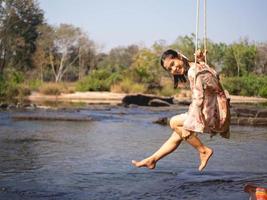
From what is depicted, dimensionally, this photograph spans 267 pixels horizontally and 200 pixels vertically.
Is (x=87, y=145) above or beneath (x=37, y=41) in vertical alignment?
beneath

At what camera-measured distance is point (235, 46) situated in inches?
2197

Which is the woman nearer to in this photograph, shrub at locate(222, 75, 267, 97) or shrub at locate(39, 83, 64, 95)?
shrub at locate(39, 83, 64, 95)

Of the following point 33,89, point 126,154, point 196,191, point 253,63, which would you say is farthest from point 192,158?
point 253,63

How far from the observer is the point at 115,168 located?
8.23 metres

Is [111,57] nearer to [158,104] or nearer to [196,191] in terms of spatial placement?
[158,104]

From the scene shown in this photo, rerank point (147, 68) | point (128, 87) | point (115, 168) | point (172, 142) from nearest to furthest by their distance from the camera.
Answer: point (172, 142)
point (115, 168)
point (128, 87)
point (147, 68)

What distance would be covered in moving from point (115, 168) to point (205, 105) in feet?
10.9

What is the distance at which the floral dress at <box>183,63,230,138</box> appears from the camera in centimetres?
509

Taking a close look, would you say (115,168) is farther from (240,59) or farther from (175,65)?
(240,59)

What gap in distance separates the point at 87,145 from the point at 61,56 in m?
50.1

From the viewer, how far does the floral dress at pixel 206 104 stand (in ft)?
16.7

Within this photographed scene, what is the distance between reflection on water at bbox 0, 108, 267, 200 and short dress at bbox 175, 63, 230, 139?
54.8 inches

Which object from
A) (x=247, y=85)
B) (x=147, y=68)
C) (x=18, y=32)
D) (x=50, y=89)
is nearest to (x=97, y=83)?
(x=50, y=89)

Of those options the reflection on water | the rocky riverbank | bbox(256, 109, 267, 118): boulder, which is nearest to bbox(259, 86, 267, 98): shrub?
the rocky riverbank
